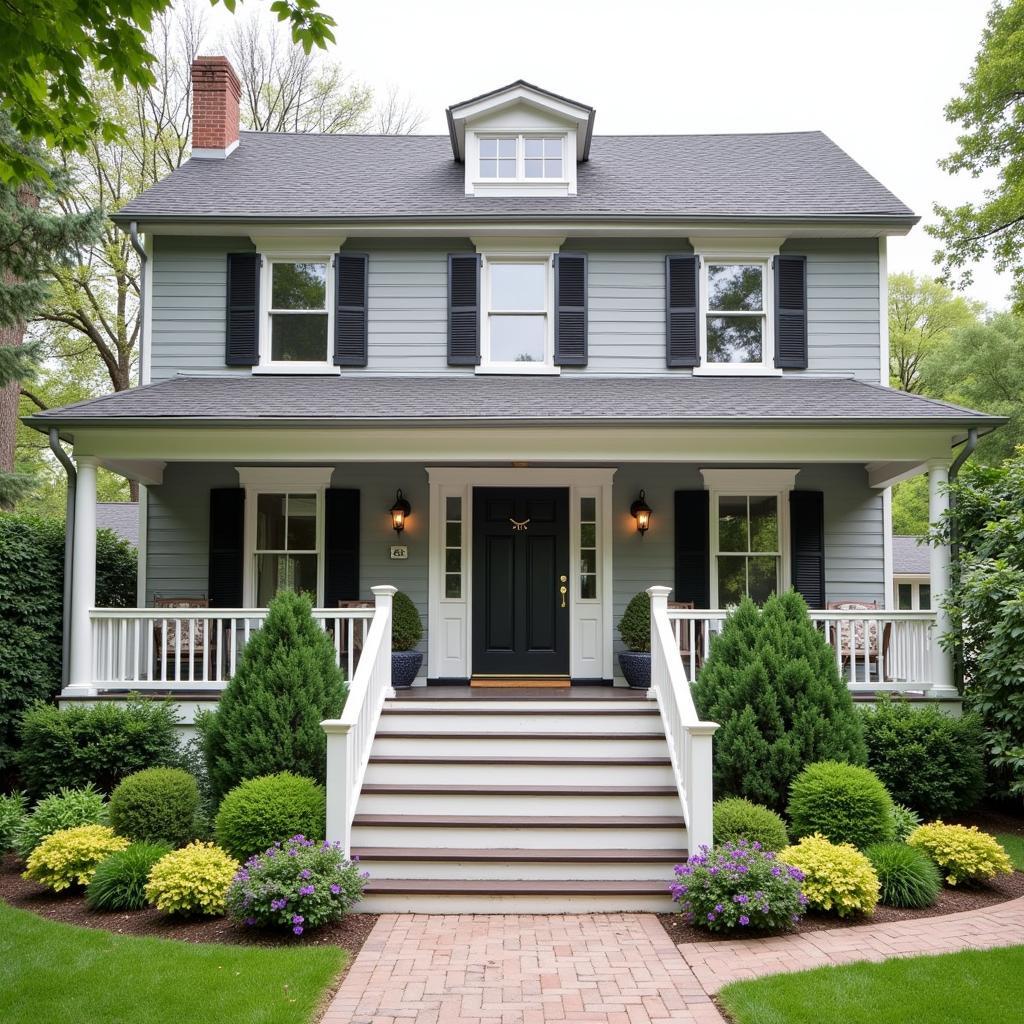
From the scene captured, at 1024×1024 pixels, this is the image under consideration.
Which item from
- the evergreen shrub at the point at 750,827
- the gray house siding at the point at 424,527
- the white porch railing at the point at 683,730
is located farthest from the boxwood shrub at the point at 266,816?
the gray house siding at the point at 424,527

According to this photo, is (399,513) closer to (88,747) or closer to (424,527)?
(424,527)

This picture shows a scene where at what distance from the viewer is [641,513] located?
34.6ft

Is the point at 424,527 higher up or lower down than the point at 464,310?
lower down

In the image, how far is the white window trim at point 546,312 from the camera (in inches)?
431

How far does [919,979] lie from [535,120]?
10.4 metres

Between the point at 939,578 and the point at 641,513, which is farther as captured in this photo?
the point at 641,513

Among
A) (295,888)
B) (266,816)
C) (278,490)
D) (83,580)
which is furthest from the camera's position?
(278,490)

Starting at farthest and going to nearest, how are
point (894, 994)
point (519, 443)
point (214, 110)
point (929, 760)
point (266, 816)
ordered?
point (214, 110), point (519, 443), point (929, 760), point (266, 816), point (894, 994)

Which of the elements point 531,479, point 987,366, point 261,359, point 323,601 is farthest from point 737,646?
point 987,366

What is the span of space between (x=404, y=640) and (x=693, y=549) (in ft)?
11.5

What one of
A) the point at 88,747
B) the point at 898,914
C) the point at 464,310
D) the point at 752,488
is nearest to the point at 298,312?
the point at 464,310

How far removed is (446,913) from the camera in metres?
6.11

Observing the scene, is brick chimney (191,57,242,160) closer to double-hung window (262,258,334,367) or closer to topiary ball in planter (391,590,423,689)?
double-hung window (262,258,334,367)

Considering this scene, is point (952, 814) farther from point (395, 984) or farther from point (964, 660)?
point (395, 984)
